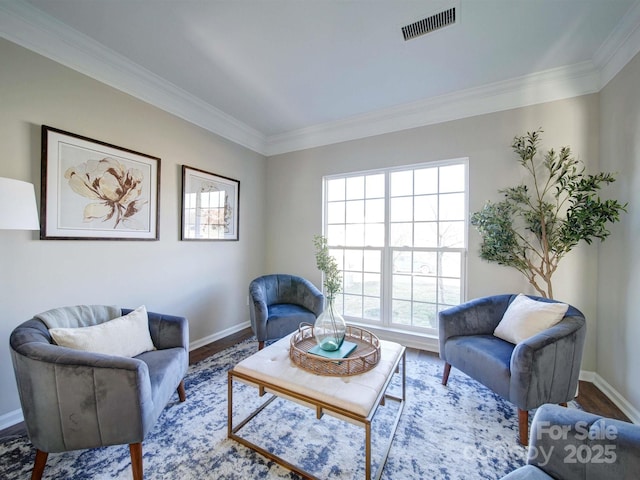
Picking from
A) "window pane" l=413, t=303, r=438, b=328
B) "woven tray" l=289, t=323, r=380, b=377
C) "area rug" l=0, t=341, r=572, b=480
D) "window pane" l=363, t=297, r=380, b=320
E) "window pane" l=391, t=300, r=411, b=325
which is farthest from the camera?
"window pane" l=363, t=297, r=380, b=320

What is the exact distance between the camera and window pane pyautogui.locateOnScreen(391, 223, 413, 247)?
3.15 meters

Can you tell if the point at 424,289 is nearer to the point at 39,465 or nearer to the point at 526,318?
the point at 526,318

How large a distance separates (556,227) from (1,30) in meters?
4.52

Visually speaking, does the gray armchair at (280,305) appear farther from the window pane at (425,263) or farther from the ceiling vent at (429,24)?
the ceiling vent at (429,24)

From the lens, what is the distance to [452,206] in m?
2.93

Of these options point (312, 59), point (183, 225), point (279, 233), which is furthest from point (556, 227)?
point (183, 225)

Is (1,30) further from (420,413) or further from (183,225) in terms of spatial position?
(420,413)

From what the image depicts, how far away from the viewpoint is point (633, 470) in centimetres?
84

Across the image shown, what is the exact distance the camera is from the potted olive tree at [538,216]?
2.21 m

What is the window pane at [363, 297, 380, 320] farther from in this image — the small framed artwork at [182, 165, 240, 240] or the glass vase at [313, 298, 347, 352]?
the small framed artwork at [182, 165, 240, 240]

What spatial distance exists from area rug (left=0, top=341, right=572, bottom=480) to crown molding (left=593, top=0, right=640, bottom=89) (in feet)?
9.22

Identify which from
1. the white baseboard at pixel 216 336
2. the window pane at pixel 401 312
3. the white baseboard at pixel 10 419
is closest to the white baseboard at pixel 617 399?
the window pane at pixel 401 312

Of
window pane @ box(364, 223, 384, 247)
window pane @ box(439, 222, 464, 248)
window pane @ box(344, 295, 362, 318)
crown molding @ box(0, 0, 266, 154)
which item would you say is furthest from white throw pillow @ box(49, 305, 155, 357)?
window pane @ box(439, 222, 464, 248)

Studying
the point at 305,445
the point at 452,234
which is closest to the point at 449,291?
the point at 452,234
